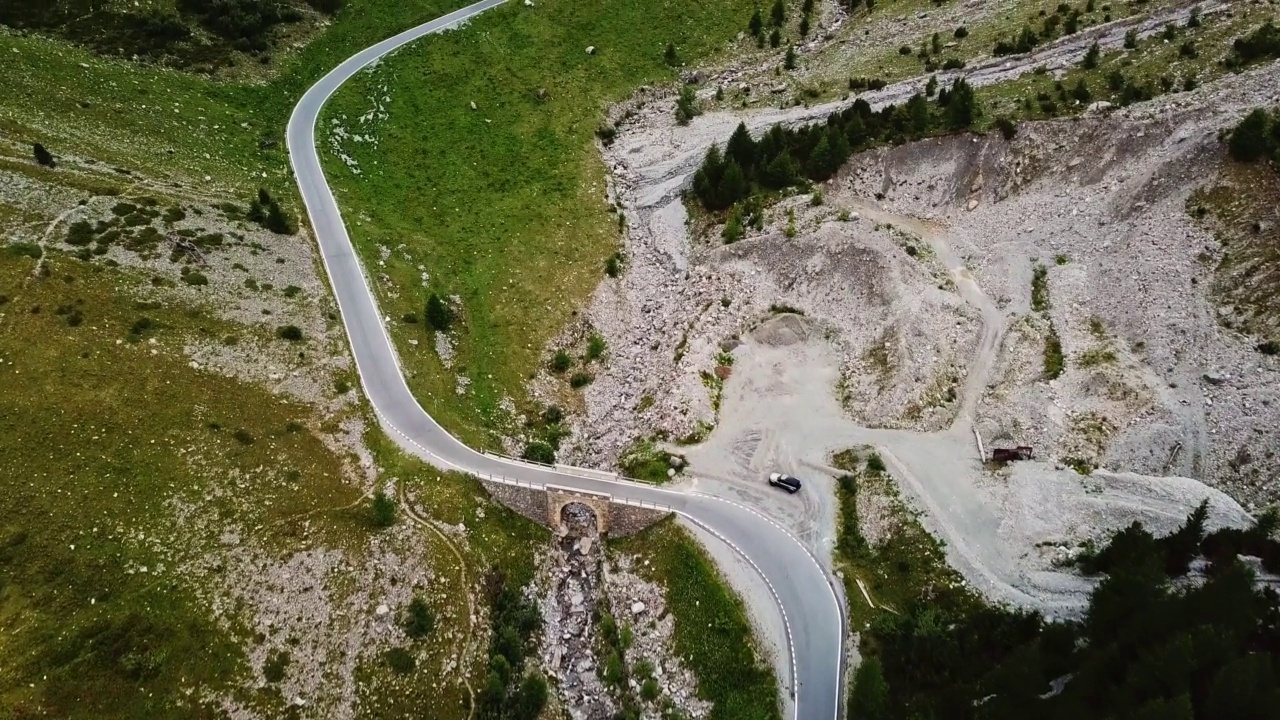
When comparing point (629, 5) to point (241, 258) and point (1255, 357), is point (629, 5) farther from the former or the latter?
point (1255, 357)

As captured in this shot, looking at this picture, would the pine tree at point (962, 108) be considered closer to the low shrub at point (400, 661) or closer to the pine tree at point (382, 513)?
the pine tree at point (382, 513)

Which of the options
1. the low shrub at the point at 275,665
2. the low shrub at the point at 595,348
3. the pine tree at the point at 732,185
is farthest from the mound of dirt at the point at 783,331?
the low shrub at the point at 275,665

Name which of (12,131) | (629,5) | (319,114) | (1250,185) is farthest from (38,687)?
(629,5)

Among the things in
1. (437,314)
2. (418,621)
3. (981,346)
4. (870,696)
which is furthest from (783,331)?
(418,621)

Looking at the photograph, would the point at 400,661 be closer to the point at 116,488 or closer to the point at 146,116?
the point at 116,488

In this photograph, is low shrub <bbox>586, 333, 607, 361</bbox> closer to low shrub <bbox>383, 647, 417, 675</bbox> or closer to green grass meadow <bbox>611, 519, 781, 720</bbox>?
green grass meadow <bbox>611, 519, 781, 720</bbox>
